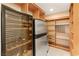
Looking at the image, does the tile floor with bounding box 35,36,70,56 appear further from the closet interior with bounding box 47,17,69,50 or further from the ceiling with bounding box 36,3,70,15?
the ceiling with bounding box 36,3,70,15

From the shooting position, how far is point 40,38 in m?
1.04

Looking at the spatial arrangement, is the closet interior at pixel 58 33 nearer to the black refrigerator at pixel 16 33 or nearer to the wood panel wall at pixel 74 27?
the wood panel wall at pixel 74 27

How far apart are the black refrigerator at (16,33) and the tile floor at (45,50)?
6 cm

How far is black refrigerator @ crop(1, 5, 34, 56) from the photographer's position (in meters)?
0.74

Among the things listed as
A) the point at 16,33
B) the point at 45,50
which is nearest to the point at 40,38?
the point at 45,50

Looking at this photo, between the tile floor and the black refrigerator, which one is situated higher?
the black refrigerator

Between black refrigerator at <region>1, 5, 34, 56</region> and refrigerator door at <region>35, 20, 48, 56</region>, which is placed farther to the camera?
refrigerator door at <region>35, 20, 48, 56</region>

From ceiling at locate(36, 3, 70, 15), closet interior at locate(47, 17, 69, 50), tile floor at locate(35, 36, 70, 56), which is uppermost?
ceiling at locate(36, 3, 70, 15)

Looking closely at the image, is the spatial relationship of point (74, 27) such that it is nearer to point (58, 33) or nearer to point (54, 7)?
Result: point (58, 33)

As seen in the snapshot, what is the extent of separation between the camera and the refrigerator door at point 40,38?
0.98m

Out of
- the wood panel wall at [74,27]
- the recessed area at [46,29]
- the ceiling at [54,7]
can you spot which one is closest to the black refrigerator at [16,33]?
the recessed area at [46,29]

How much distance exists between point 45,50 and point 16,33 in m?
0.35

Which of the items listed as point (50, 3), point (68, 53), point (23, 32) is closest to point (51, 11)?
point (50, 3)

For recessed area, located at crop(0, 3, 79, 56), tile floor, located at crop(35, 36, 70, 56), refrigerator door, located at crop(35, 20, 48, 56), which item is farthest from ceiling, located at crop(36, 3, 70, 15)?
tile floor, located at crop(35, 36, 70, 56)
